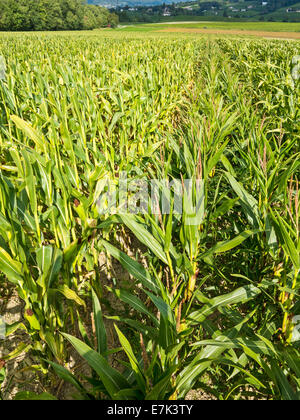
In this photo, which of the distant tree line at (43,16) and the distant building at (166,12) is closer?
the distant tree line at (43,16)

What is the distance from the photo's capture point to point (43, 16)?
1631 inches

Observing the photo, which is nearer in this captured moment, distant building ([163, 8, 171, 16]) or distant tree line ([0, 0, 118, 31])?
distant tree line ([0, 0, 118, 31])

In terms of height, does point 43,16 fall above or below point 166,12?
below

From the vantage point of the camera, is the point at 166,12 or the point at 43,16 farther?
the point at 166,12

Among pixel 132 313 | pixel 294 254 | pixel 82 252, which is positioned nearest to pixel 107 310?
pixel 132 313

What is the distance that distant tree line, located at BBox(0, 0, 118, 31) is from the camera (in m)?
40.4

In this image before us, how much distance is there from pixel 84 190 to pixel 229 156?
58.3 inches

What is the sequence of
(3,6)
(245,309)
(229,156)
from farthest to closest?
(3,6) → (229,156) → (245,309)

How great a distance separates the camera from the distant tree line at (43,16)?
4044cm

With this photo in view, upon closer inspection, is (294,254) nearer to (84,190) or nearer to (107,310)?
(107,310)

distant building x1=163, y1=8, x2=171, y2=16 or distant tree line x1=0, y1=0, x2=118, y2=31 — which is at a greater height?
distant building x1=163, y1=8, x2=171, y2=16

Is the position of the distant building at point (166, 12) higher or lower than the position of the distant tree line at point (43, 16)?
higher
